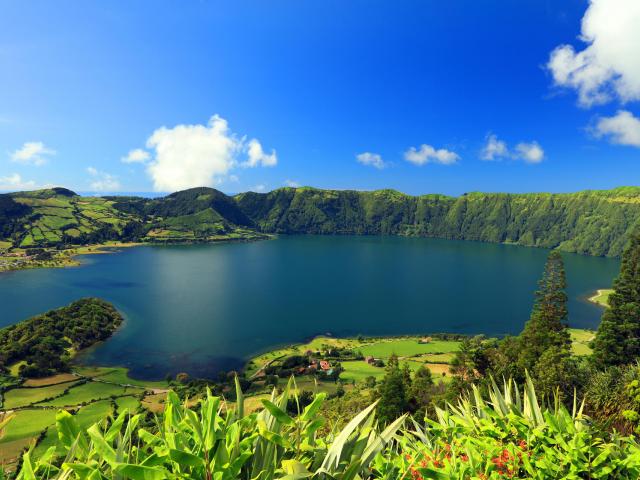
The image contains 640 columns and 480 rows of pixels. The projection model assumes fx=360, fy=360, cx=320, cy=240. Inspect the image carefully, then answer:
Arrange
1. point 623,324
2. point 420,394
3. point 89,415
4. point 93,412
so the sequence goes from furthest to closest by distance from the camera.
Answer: point 93,412
point 89,415
point 420,394
point 623,324

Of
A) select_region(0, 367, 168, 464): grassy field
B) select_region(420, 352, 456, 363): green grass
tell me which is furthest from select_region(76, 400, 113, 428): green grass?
select_region(420, 352, 456, 363): green grass

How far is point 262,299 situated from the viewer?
368 ft

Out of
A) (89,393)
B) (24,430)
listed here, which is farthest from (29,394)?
(24,430)

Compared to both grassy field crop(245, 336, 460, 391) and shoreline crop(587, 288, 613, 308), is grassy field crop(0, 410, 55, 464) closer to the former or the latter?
grassy field crop(245, 336, 460, 391)

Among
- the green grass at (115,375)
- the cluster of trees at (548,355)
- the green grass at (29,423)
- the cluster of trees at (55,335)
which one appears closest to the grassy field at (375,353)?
the green grass at (115,375)

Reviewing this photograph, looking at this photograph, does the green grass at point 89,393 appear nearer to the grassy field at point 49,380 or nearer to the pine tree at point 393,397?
the grassy field at point 49,380

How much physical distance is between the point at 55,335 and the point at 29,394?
2015cm

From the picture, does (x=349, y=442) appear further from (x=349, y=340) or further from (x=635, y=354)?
(x=349, y=340)

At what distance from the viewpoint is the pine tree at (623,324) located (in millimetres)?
36312

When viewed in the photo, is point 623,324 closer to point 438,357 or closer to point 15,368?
point 438,357

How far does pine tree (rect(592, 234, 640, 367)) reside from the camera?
3631 cm

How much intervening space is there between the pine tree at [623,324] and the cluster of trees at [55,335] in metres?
80.5

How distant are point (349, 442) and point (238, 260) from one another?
184 m

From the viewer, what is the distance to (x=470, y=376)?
39094 mm
